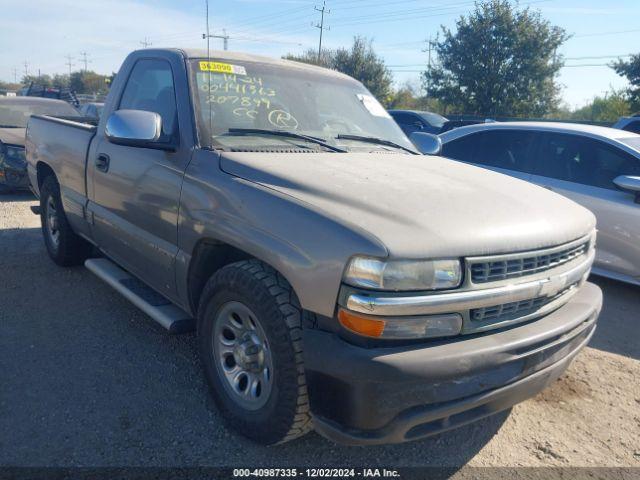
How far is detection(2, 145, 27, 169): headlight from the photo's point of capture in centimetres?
831

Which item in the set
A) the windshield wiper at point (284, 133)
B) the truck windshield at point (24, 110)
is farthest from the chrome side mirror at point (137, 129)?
the truck windshield at point (24, 110)

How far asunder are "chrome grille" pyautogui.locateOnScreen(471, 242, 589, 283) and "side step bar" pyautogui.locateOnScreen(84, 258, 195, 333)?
1726 millimetres

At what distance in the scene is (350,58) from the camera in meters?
37.7

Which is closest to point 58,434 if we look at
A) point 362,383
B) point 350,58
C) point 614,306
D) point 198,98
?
point 362,383

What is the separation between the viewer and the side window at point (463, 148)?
6.46m

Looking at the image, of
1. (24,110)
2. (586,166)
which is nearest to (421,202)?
(586,166)

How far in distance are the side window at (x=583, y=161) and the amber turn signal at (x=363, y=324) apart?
425 cm

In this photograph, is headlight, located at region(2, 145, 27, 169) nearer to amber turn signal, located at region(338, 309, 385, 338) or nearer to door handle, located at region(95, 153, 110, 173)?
door handle, located at region(95, 153, 110, 173)

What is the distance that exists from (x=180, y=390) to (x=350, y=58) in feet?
122

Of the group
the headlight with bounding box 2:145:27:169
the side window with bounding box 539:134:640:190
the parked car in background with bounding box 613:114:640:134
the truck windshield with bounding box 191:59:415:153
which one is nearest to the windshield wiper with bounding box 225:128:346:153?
the truck windshield with bounding box 191:59:415:153

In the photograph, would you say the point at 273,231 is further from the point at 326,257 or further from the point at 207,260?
the point at 207,260

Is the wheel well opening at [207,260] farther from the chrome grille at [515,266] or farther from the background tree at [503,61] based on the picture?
the background tree at [503,61]

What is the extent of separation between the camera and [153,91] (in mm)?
3643

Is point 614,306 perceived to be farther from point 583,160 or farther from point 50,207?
point 50,207
